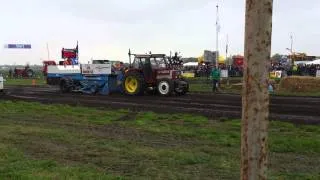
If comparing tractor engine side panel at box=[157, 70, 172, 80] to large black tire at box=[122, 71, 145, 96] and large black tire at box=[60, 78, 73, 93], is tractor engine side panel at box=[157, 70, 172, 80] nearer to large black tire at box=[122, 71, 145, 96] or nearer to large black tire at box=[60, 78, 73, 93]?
large black tire at box=[122, 71, 145, 96]

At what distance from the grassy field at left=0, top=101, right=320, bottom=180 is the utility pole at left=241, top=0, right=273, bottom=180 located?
459 centimetres

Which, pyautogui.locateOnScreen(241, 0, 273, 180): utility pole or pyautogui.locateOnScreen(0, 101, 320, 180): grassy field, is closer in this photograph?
pyautogui.locateOnScreen(241, 0, 273, 180): utility pole

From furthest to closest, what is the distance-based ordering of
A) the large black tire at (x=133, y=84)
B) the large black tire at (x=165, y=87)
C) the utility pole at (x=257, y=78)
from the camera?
1. the large black tire at (x=133, y=84)
2. the large black tire at (x=165, y=87)
3. the utility pole at (x=257, y=78)

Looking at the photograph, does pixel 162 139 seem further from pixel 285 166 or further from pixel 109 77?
pixel 109 77

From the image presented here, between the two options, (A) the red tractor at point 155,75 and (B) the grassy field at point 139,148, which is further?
(A) the red tractor at point 155,75

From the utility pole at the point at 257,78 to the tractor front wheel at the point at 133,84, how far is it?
2380 cm

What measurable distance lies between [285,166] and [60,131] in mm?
6093

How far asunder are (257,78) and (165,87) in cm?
2367

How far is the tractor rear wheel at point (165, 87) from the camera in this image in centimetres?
2692

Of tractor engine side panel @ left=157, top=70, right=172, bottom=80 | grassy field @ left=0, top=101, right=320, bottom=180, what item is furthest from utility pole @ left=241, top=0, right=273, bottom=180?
tractor engine side panel @ left=157, top=70, right=172, bottom=80

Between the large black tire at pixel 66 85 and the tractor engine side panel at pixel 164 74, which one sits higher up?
the tractor engine side panel at pixel 164 74

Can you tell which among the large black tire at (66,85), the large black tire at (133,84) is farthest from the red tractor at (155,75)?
the large black tire at (66,85)

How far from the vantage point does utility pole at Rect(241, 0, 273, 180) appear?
11.2 ft

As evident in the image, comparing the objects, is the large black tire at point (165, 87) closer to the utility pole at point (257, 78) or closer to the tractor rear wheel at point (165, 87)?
the tractor rear wheel at point (165, 87)
